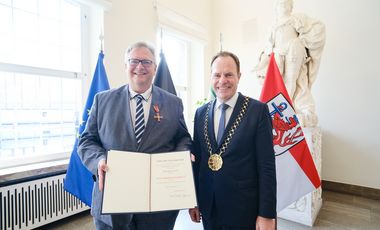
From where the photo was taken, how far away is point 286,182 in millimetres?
1990

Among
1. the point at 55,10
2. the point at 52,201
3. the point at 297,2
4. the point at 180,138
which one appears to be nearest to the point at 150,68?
the point at 180,138

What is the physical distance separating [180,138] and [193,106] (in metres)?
3.36

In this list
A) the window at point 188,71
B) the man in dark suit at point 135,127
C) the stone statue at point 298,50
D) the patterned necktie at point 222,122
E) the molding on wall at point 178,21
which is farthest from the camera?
the window at point 188,71

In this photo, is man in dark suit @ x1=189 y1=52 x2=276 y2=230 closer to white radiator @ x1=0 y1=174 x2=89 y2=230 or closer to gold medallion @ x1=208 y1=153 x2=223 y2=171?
gold medallion @ x1=208 y1=153 x2=223 y2=171

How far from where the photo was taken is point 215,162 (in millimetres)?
1043

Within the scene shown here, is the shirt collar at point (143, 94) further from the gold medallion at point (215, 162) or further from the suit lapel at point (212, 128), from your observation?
the gold medallion at point (215, 162)

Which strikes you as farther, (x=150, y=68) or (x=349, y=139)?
(x=349, y=139)

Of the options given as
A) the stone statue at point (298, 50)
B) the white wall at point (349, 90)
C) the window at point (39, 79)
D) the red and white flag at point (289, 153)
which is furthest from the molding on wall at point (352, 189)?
the window at point (39, 79)

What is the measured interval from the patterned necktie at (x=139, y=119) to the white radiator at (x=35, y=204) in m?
1.65

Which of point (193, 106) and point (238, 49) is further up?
point (238, 49)

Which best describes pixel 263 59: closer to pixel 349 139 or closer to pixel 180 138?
pixel 349 139

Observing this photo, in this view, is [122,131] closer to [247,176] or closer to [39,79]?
[247,176]

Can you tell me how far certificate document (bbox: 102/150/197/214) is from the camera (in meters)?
0.85

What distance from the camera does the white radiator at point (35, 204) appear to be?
Answer: 1.88 metres
